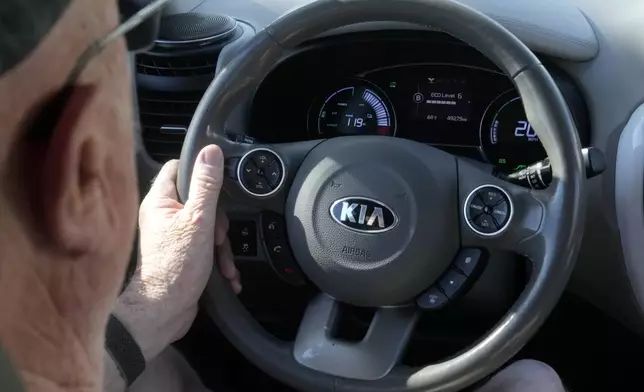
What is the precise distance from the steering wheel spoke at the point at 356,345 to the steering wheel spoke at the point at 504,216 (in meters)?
0.15

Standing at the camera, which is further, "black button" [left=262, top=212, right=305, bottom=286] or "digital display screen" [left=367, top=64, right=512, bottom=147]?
"digital display screen" [left=367, top=64, right=512, bottom=147]

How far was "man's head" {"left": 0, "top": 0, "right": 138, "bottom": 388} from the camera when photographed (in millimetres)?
441

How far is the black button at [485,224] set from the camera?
1.19 m

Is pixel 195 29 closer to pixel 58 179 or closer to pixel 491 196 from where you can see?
pixel 491 196

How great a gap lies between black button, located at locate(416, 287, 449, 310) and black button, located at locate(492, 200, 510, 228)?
133 millimetres

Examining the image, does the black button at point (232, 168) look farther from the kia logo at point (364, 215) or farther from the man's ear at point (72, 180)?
the man's ear at point (72, 180)

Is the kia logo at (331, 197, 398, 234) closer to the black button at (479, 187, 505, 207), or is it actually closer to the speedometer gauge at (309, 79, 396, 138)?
the black button at (479, 187, 505, 207)

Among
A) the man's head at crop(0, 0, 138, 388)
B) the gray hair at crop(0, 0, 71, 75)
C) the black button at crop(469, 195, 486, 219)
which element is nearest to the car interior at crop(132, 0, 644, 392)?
the black button at crop(469, 195, 486, 219)

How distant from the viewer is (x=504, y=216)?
3.89ft

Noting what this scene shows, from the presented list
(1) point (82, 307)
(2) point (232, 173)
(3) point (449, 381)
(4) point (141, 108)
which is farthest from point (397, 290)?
(1) point (82, 307)

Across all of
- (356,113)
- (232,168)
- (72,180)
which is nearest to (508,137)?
(356,113)

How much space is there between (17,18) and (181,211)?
32.8 inches

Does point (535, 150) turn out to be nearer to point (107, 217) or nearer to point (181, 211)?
point (181, 211)

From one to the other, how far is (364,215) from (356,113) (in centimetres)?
31
